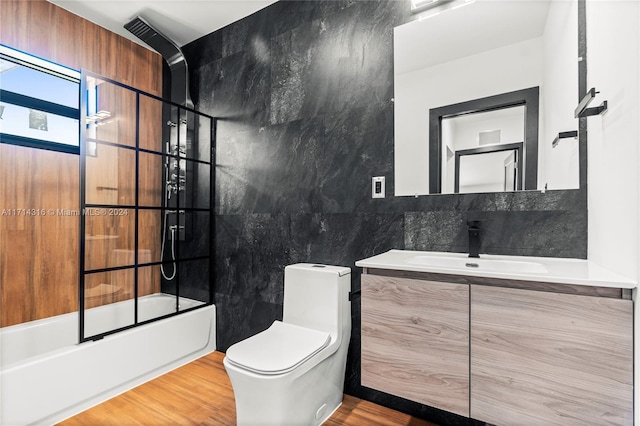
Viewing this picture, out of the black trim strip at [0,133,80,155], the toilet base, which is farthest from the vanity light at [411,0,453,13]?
the black trim strip at [0,133,80,155]

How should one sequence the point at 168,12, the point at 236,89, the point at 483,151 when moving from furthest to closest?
the point at 236,89, the point at 168,12, the point at 483,151

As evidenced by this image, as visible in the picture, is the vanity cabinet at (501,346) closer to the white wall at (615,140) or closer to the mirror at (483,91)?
the white wall at (615,140)

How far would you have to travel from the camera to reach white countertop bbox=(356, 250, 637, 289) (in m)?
1.03

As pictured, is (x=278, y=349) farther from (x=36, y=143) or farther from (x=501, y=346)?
(x=36, y=143)

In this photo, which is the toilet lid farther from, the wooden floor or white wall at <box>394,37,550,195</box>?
white wall at <box>394,37,550,195</box>

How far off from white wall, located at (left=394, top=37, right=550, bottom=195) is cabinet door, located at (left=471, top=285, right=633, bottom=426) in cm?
83

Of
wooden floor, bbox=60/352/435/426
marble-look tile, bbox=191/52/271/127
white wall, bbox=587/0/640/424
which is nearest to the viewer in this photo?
white wall, bbox=587/0/640/424

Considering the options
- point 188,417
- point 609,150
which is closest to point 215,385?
point 188,417

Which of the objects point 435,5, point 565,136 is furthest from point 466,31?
point 565,136

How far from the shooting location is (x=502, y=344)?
1.13 meters

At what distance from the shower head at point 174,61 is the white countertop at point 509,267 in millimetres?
2267

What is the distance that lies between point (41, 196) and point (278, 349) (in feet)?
6.37

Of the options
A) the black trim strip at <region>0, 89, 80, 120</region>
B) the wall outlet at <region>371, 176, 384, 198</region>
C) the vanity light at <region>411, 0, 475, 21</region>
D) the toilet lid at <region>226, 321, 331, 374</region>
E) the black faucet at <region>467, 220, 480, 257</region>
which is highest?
the vanity light at <region>411, 0, 475, 21</region>

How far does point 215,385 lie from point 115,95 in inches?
88.8
